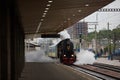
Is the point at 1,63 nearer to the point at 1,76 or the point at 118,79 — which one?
the point at 1,76

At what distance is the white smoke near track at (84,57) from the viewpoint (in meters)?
51.5

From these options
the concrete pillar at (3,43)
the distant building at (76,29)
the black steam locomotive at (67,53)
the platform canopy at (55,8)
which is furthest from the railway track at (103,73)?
the distant building at (76,29)

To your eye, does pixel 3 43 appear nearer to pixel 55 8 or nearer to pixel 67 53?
pixel 55 8

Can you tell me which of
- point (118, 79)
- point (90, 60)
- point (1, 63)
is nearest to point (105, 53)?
point (90, 60)

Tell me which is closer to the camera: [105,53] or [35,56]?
[35,56]

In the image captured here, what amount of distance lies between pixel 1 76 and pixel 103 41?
112392mm

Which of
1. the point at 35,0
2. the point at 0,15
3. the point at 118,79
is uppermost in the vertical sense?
the point at 35,0

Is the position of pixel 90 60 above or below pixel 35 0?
below

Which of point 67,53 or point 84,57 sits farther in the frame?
point 84,57

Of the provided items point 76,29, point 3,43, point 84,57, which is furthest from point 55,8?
point 76,29

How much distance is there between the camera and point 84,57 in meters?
51.6

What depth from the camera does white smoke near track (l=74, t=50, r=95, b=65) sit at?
51.5m

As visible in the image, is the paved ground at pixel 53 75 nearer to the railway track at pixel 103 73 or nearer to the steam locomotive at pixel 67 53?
the railway track at pixel 103 73

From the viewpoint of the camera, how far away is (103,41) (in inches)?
4911
